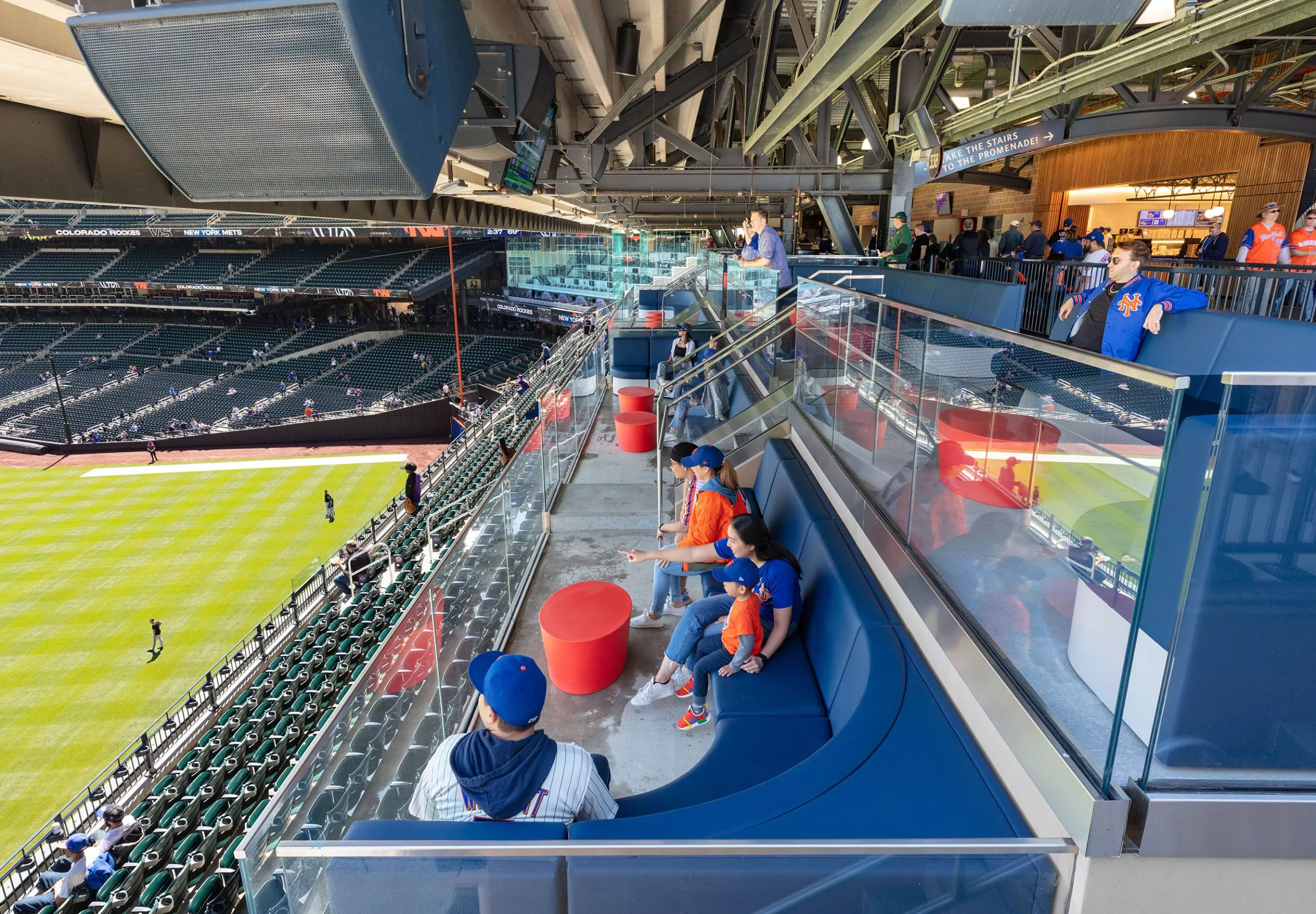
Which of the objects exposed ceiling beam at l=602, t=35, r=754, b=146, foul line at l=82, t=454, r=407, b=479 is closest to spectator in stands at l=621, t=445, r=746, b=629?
exposed ceiling beam at l=602, t=35, r=754, b=146

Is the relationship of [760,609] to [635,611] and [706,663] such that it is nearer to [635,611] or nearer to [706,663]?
[706,663]

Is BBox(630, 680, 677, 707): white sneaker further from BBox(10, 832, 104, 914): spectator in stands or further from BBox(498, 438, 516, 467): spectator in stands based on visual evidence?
BBox(498, 438, 516, 467): spectator in stands

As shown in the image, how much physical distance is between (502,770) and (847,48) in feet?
12.5

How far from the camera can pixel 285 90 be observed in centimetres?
202

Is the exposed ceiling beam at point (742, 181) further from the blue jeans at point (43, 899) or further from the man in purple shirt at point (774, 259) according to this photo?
the blue jeans at point (43, 899)

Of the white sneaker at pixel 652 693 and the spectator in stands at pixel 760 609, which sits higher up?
the spectator in stands at pixel 760 609

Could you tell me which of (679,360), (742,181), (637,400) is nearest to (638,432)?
(637,400)

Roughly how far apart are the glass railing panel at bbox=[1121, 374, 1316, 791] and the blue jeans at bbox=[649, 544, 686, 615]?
2928mm

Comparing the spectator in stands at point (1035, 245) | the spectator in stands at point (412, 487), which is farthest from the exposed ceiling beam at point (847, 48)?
the spectator in stands at point (412, 487)

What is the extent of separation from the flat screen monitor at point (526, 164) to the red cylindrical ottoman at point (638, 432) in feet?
9.26

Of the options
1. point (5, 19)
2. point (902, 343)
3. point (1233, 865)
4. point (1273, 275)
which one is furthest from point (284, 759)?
point (1273, 275)

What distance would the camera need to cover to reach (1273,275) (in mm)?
5930

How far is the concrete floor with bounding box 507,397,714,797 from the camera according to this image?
3518 millimetres

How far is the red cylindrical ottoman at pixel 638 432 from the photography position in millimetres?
8297
